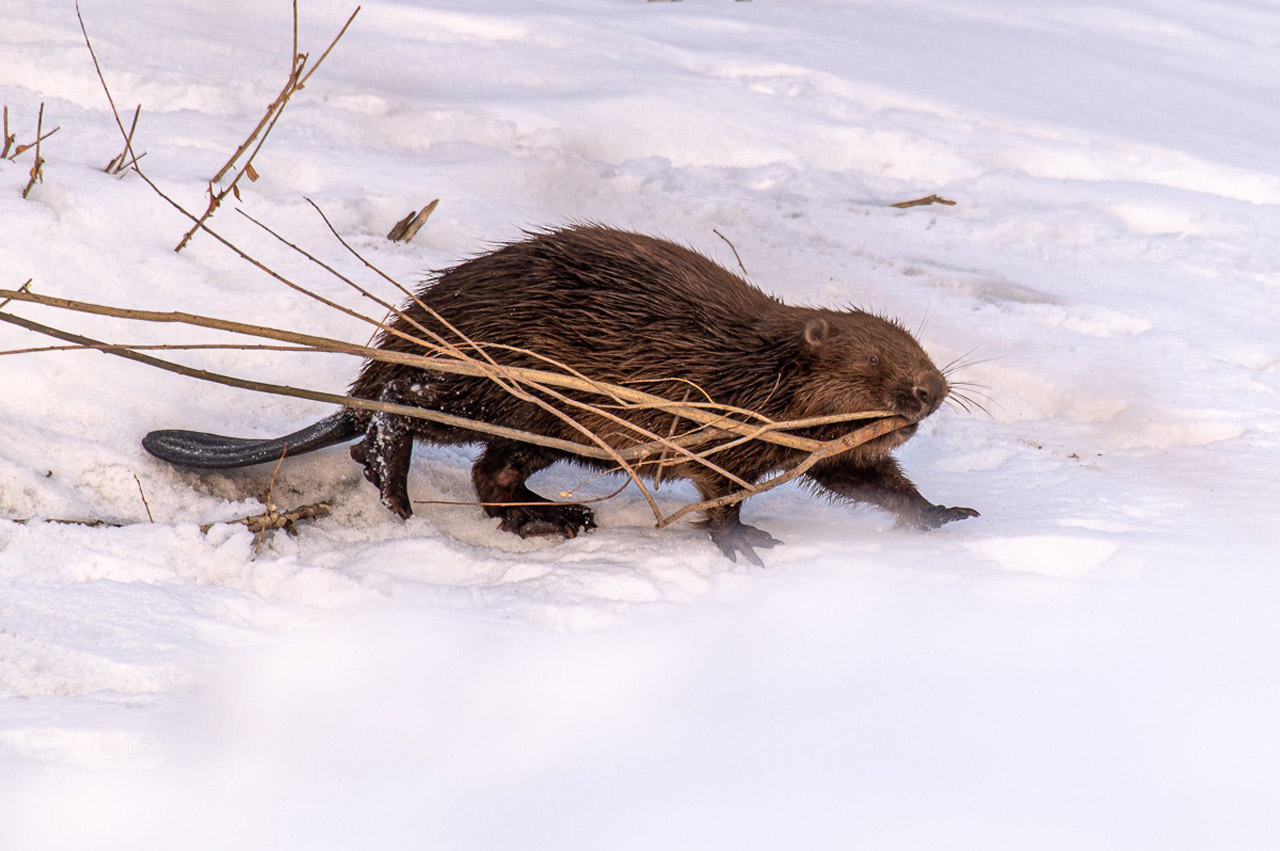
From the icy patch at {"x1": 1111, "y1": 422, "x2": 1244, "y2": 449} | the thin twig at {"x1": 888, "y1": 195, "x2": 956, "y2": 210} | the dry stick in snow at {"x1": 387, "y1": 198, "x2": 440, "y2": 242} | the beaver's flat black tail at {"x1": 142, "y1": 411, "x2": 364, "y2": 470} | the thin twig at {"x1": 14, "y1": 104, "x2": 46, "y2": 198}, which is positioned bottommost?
the beaver's flat black tail at {"x1": 142, "y1": 411, "x2": 364, "y2": 470}

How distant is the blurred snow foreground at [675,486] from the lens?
1955 mm

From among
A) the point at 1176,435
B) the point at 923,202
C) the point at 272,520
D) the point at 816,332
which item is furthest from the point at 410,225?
the point at 1176,435

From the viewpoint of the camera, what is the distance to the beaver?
3.01 meters

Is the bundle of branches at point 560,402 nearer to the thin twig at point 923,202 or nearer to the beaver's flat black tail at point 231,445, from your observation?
the beaver's flat black tail at point 231,445

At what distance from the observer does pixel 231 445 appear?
3.04 m

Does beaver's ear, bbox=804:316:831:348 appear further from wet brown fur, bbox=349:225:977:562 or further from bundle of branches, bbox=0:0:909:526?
bundle of branches, bbox=0:0:909:526

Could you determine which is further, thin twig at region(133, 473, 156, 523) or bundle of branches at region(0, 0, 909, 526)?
thin twig at region(133, 473, 156, 523)

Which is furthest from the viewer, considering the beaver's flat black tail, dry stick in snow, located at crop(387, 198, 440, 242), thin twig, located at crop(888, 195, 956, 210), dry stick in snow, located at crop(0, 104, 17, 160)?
thin twig, located at crop(888, 195, 956, 210)

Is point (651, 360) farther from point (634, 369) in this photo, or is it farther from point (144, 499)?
point (144, 499)

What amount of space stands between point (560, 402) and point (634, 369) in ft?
0.64

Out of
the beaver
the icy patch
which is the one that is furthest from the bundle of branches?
the icy patch

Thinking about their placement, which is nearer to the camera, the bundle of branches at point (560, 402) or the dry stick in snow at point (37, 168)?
the bundle of branches at point (560, 402)

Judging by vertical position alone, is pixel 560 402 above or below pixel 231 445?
above

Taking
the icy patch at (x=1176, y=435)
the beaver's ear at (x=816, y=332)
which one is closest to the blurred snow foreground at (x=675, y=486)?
the icy patch at (x=1176, y=435)
